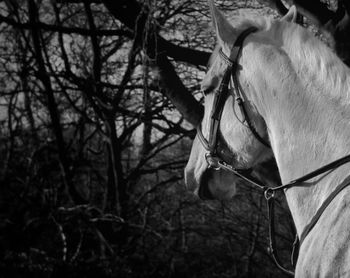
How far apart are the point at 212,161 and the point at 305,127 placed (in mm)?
730

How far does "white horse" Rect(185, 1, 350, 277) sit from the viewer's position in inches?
86.8

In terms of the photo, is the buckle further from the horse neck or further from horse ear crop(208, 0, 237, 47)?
horse ear crop(208, 0, 237, 47)

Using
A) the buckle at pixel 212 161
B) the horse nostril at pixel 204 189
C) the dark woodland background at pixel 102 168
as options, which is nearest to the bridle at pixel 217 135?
the buckle at pixel 212 161

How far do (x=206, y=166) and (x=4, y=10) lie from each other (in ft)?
31.8

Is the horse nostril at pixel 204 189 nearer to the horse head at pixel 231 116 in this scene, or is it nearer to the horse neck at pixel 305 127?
the horse head at pixel 231 116

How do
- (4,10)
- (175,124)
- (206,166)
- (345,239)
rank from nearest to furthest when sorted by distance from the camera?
(345,239), (206,166), (175,124), (4,10)

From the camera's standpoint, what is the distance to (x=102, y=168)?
1286 cm

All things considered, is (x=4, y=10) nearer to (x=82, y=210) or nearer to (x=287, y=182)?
(x=82, y=210)

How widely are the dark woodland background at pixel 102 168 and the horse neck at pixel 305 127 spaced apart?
4778 mm

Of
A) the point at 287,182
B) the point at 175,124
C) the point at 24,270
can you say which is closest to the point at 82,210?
the point at 24,270

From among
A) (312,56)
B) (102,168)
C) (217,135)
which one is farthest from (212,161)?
(102,168)

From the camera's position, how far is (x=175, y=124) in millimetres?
10641

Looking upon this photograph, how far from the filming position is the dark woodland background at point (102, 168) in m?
9.25

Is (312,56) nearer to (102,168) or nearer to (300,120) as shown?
(300,120)
